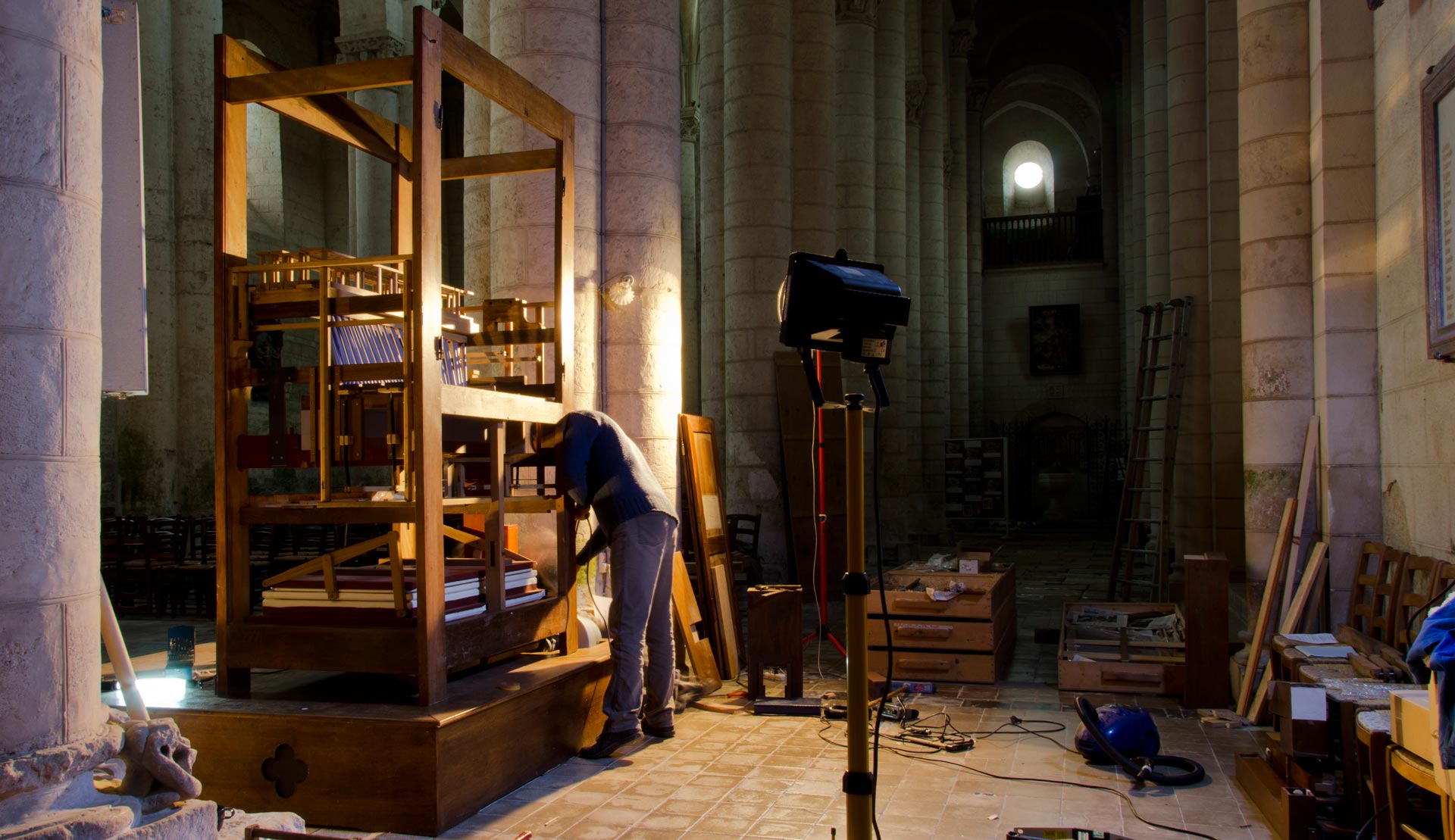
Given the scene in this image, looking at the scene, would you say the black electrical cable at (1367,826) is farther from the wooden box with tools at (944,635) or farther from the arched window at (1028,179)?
the arched window at (1028,179)

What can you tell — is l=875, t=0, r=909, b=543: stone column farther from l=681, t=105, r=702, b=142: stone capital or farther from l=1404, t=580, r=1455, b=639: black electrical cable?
l=1404, t=580, r=1455, b=639: black electrical cable

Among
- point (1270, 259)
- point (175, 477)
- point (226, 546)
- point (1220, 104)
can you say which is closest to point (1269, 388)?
point (1270, 259)

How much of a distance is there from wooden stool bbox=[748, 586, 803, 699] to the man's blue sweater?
135 centimetres

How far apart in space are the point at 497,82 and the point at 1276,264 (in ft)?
17.7

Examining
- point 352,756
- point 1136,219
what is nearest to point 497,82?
point 352,756

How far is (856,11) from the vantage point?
17516mm

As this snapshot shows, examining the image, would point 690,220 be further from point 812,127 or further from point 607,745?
point 607,745

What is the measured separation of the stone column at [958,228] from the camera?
26.4 meters

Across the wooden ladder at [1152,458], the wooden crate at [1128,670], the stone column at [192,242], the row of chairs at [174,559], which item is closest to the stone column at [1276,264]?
the wooden crate at [1128,670]

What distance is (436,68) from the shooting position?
510 centimetres

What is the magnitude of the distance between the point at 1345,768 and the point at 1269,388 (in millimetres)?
4090

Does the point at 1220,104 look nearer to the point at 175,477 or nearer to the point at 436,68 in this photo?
the point at 436,68

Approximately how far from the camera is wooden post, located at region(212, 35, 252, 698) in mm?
5148

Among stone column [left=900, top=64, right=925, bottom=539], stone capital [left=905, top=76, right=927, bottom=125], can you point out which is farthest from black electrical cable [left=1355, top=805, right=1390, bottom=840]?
stone capital [left=905, top=76, right=927, bottom=125]
